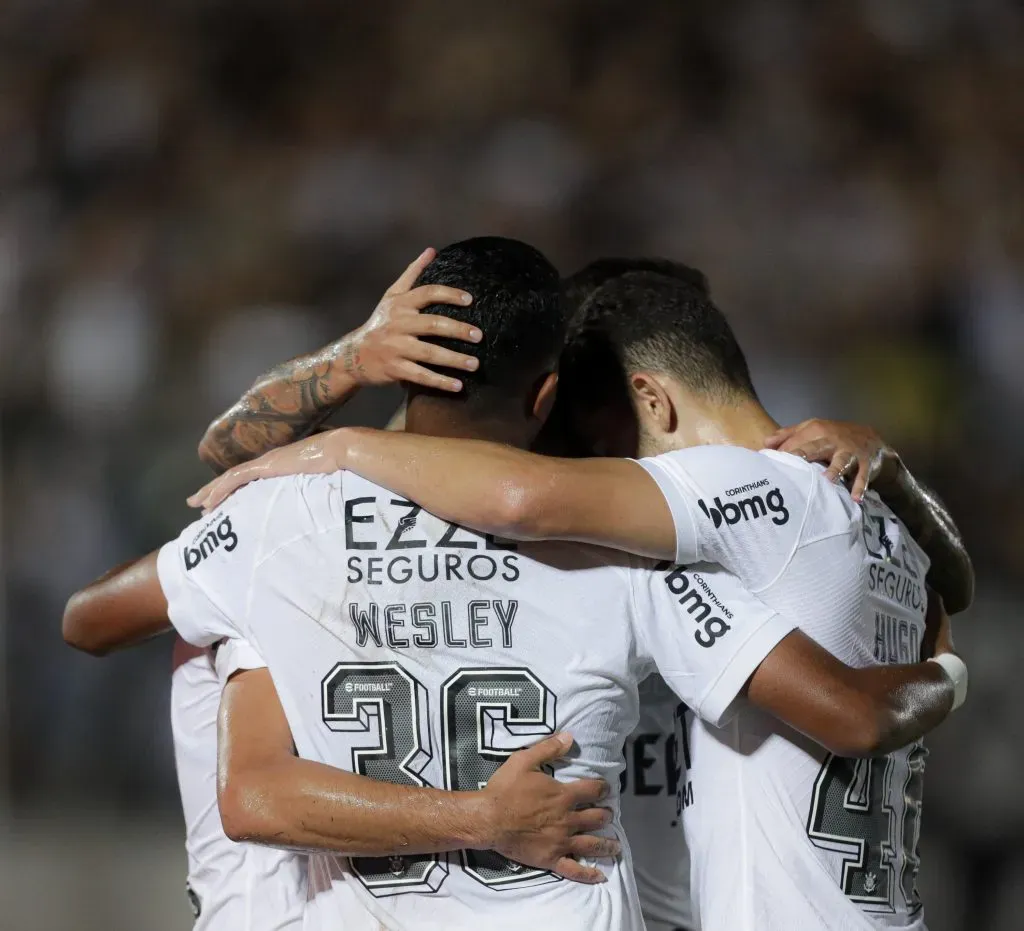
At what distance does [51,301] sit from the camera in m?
4.80

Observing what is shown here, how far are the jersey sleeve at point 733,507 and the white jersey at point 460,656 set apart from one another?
1.7 inches

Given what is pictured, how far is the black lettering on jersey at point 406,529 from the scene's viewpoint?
131 cm

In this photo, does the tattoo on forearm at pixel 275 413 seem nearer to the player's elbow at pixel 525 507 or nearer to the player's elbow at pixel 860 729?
the player's elbow at pixel 525 507

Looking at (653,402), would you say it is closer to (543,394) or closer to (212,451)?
(543,394)

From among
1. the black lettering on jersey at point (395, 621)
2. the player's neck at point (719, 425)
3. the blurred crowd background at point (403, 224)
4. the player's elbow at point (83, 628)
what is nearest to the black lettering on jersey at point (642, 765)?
the player's neck at point (719, 425)

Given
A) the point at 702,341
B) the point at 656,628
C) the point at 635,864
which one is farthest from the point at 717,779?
the point at 702,341

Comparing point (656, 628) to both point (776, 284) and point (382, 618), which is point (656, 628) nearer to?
point (382, 618)

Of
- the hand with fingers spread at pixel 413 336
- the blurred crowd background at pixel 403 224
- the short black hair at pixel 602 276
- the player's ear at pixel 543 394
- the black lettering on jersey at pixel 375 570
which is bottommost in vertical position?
the black lettering on jersey at pixel 375 570

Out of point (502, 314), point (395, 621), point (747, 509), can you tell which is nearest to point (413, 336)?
point (502, 314)

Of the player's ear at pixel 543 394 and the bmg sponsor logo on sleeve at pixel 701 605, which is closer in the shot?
the bmg sponsor logo on sleeve at pixel 701 605

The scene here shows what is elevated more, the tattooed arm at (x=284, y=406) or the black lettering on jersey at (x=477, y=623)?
the tattooed arm at (x=284, y=406)

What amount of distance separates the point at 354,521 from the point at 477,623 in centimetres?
19

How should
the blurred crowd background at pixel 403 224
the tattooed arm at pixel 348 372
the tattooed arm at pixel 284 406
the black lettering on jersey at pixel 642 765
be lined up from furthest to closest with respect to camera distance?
the blurred crowd background at pixel 403 224
the black lettering on jersey at pixel 642 765
the tattooed arm at pixel 284 406
the tattooed arm at pixel 348 372

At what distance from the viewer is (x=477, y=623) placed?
129 cm
